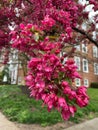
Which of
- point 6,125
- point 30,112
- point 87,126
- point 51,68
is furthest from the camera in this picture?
point 30,112

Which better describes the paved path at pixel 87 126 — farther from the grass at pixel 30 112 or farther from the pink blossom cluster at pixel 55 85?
→ the pink blossom cluster at pixel 55 85

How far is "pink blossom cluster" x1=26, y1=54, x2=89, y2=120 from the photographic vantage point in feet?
7.93

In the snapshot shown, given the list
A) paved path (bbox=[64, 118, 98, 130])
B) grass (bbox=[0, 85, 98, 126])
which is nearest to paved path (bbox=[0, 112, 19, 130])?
grass (bbox=[0, 85, 98, 126])

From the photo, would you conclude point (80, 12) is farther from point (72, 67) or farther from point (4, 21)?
point (72, 67)

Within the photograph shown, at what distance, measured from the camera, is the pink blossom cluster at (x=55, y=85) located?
2416mm

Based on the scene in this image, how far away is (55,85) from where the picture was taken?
2.52m

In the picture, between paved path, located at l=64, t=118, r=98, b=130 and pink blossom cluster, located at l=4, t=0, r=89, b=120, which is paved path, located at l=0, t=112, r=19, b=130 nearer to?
paved path, located at l=64, t=118, r=98, b=130

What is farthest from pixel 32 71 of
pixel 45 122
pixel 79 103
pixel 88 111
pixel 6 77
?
pixel 6 77

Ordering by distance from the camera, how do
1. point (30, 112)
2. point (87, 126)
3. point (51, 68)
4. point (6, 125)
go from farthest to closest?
1. point (30, 112)
2. point (87, 126)
3. point (6, 125)
4. point (51, 68)

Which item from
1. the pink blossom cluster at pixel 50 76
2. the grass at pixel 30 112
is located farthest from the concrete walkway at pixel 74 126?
the pink blossom cluster at pixel 50 76

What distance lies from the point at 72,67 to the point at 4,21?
354 cm

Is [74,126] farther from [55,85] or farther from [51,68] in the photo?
[51,68]

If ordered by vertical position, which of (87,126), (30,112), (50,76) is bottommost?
(87,126)

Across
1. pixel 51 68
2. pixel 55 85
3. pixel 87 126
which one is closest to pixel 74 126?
pixel 87 126
